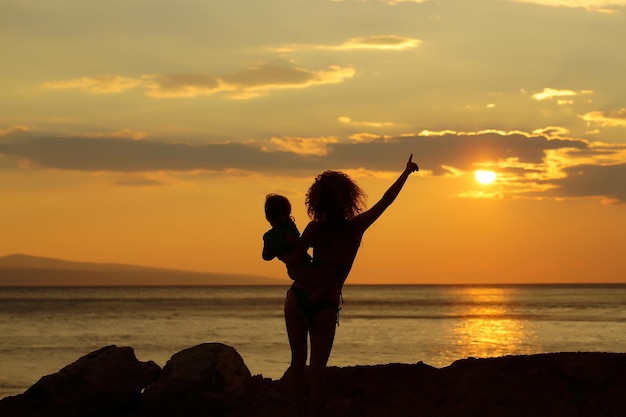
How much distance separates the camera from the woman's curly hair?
773cm

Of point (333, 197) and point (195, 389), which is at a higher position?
point (333, 197)

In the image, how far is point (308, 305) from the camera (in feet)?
25.6

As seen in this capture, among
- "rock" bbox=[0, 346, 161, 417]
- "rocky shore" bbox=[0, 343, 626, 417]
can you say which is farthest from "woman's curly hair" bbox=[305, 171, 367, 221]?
"rock" bbox=[0, 346, 161, 417]

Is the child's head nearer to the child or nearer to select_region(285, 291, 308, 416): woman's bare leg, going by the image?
the child

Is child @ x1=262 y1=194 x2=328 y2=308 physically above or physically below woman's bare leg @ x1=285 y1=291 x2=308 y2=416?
above

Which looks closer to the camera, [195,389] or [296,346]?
[296,346]

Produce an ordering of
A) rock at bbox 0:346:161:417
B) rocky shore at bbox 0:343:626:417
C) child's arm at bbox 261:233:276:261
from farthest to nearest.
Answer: rock at bbox 0:346:161:417 → rocky shore at bbox 0:343:626:417 → child's arm at bbox 261:233:276:261

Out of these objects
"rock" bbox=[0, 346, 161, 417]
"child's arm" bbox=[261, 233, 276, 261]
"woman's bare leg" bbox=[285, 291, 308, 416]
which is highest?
"child's arm" bbox=[261, 233, 276, 261]

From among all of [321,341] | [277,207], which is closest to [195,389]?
[321,341]

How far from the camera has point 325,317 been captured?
7.79m

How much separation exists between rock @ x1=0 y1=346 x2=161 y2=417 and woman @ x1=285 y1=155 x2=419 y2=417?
147 inches

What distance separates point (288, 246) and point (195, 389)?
3.25 metres

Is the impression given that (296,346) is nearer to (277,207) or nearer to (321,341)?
(321,341)

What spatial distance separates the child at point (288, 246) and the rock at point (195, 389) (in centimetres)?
299
